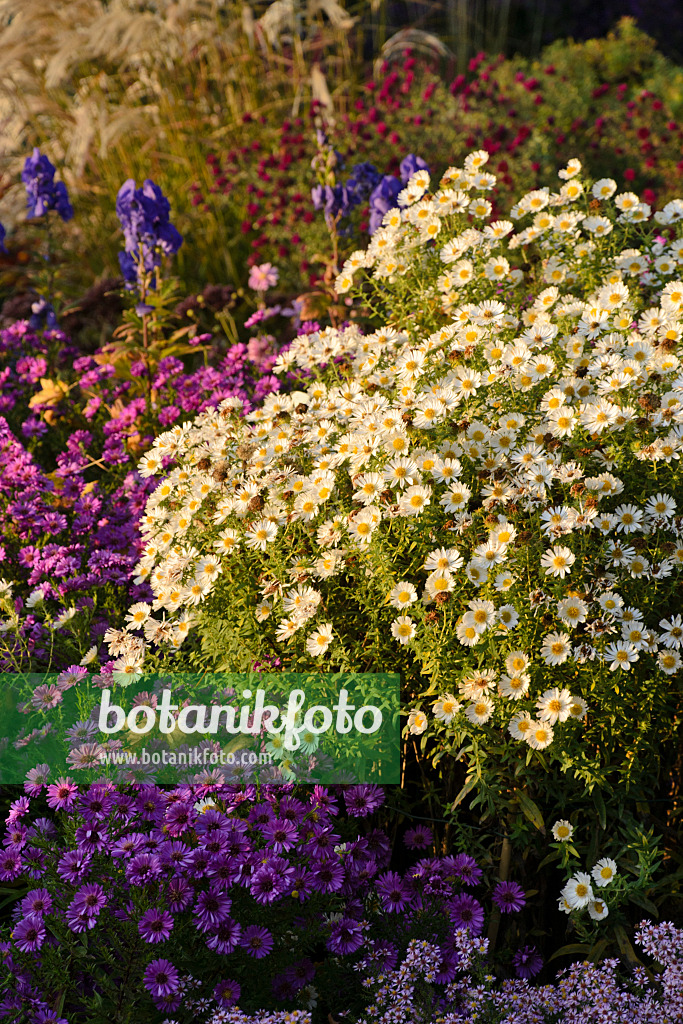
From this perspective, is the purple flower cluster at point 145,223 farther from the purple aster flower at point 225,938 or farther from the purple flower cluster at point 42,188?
the purple aster flower at point 225,938

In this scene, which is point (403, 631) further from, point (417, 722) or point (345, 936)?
point (345, 936)

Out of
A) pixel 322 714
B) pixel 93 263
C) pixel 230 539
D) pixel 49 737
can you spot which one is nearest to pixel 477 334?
pixel 230 539

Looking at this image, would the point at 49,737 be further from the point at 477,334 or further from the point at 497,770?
the point at 477,334

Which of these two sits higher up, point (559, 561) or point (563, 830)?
point (559, 561)

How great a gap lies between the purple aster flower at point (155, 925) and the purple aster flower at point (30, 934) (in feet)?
0.73

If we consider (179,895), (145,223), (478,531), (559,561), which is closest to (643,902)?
(559,561)

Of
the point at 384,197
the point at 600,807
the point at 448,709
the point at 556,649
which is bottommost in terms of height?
the point at 600,807

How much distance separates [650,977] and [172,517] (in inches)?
62.2

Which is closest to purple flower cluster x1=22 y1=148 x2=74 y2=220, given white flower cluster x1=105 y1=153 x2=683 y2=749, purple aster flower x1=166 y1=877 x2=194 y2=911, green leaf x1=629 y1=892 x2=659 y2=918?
white flower cluster x1=105 y1=153 x2=683 y2=749

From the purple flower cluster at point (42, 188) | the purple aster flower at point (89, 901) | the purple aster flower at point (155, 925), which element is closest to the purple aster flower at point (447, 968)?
the purple aster flower at point (155, 925)

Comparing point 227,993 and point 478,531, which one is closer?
point 227,993

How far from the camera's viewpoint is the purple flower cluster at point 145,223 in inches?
152

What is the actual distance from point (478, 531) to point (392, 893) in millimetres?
854

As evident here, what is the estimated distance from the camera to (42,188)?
4.30 m
